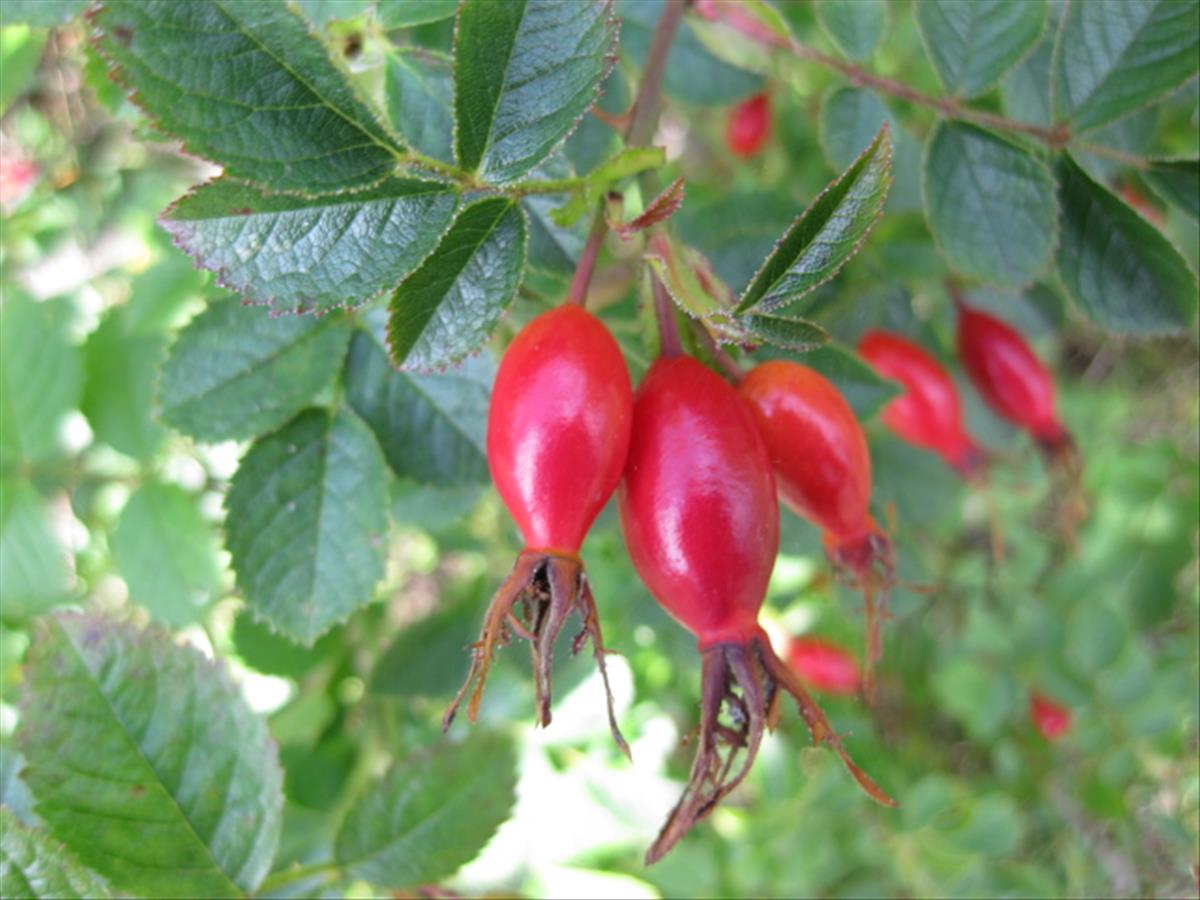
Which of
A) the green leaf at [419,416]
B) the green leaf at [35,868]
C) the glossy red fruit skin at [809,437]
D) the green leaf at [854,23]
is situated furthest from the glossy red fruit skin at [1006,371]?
the green leaf at [35,868]

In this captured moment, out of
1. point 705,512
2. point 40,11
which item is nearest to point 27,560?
point 40,11

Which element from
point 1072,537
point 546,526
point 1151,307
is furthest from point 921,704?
point 546,526

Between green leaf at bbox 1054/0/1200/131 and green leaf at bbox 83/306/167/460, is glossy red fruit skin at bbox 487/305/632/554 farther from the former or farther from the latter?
green leaf at bbox 83/306/167/460

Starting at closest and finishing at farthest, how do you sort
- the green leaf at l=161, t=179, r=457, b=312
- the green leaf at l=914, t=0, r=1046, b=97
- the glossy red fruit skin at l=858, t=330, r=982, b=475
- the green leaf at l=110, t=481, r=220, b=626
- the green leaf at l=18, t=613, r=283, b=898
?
the green leaf at l=161, t=179, r=457, b=312
the green leaf at l=18, t=613, r=283, b=898
the green leaf at l=914, t=0, r=1046, b=97
the green leaf at l=110, t=481, r=220, b=626
the glossy red fruit skin at l=858, t=330, r=982, b=475

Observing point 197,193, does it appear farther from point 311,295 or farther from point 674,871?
point 674,871

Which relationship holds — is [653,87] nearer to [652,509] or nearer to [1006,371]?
[652,509]

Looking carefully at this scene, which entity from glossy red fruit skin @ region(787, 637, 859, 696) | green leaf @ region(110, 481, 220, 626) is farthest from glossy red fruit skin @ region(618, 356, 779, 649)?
Answer: glossy red fruit skin @ region(787, 637, 859, 696)
